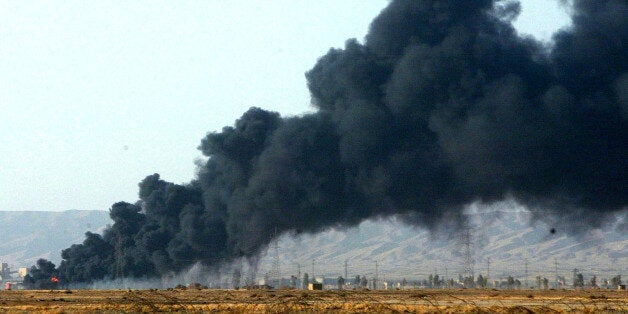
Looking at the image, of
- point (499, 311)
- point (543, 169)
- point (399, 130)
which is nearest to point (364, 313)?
point (499, 311)

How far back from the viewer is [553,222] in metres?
188

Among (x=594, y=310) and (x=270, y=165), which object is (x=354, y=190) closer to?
(x=270, y=165)

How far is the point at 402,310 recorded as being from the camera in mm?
87000

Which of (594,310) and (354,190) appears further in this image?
(354,190)

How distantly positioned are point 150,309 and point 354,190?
355 ft

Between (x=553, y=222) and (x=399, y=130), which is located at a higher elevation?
(x=399, y=130)

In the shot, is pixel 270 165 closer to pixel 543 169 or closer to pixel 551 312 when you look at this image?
pixel 543 169

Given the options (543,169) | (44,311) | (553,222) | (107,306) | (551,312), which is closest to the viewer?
(551,312)

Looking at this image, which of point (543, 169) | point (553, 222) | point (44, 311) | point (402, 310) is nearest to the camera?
point (402, 310)

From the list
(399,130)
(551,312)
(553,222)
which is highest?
(399,130)

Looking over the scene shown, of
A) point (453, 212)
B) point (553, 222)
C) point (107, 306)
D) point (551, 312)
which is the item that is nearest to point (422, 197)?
point (453, 212)

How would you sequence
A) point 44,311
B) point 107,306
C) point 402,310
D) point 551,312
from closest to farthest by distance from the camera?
point 551,312 < point 402,310 < point 44,311 < point 107,306

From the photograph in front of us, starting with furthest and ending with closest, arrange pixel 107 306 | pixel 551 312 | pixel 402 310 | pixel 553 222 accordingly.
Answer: pixel 553 222 → pixel 107 306 → pixel 402 310 → pixel 551 312

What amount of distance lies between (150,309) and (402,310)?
21.2m
